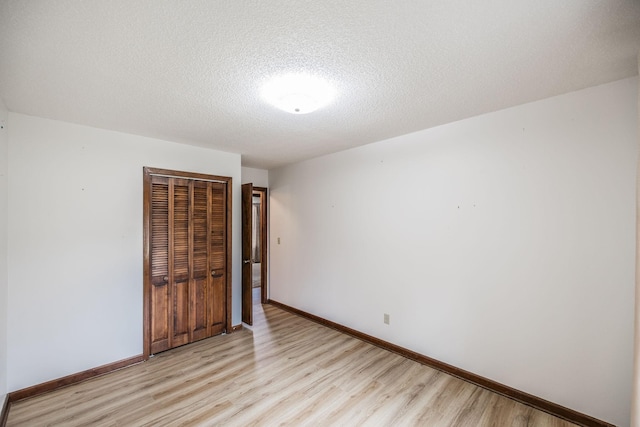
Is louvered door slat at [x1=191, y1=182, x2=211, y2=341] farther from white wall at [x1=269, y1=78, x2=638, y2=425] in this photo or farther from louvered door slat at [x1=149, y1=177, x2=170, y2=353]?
white wall at [x1=269, y1=78, x2=638, y2=425]

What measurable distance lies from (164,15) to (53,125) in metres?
2.22

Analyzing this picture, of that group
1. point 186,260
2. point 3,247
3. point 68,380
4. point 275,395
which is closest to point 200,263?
point 186,260

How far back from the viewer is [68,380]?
259 centimetres

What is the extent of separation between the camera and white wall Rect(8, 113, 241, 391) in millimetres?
2422

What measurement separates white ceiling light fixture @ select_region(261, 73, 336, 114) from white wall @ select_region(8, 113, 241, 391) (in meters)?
1.98

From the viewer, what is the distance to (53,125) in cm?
259

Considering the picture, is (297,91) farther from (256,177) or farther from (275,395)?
(256,177)

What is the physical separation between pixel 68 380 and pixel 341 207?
11.2ft

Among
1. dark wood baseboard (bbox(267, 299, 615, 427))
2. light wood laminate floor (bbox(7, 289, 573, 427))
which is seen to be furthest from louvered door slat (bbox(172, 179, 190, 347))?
dark wood baseboard (bbox(267, 299, 615, 427))

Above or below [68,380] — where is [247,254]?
above

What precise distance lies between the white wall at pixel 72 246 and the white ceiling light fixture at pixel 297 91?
1982 millimetres

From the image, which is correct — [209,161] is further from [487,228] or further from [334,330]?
[487,228]

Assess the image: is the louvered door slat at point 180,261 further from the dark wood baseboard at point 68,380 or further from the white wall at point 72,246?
the dark wood baseboard at point 68,380

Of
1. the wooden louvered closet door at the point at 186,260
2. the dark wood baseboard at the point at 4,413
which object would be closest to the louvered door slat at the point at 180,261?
the wooden louvered closet door at the point at 186,260
